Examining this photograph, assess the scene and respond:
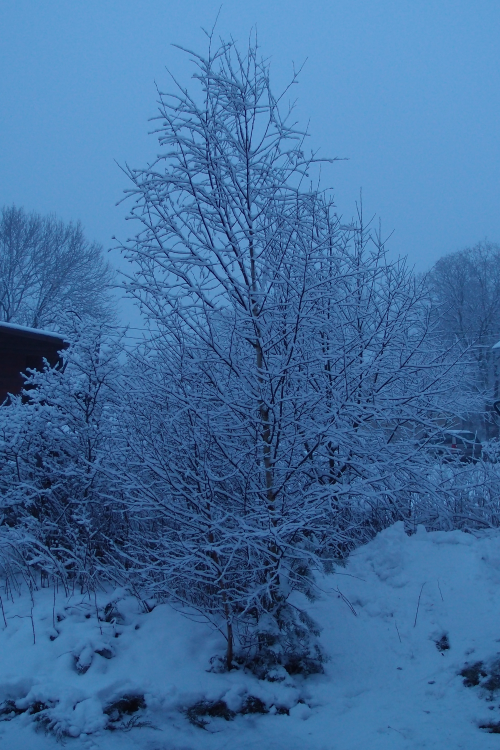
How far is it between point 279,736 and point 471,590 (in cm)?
245

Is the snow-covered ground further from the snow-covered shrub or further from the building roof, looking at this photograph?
the building roof

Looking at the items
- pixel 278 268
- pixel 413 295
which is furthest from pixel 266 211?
pixel 413 295

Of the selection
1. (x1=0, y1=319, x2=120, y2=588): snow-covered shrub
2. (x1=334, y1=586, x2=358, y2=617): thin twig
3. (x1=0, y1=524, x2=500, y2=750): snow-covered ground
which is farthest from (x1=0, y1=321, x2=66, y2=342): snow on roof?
(x1=334, y1=586, x2=358, y2=617): thin twig

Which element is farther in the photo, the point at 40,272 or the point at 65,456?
the point at 40,272

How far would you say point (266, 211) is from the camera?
5.14m

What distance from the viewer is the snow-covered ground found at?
158 inches

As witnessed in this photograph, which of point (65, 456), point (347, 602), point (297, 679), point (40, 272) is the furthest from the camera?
point (40, 272)

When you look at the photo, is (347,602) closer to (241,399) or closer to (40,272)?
(241,399)

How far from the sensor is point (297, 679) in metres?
4.64

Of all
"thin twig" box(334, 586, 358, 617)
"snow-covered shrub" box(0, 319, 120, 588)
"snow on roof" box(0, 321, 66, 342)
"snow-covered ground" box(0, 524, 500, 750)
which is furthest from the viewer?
"snow on roof" box(0, 321, 66, 342)

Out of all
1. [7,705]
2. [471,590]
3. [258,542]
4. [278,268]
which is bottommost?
[7,705]

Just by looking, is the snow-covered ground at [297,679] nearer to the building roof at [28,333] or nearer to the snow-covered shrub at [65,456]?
the snow-covered shrub at [65,456]

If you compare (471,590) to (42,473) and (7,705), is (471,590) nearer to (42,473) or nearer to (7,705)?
(7,705)

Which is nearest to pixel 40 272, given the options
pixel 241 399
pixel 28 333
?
pixel 28 333
